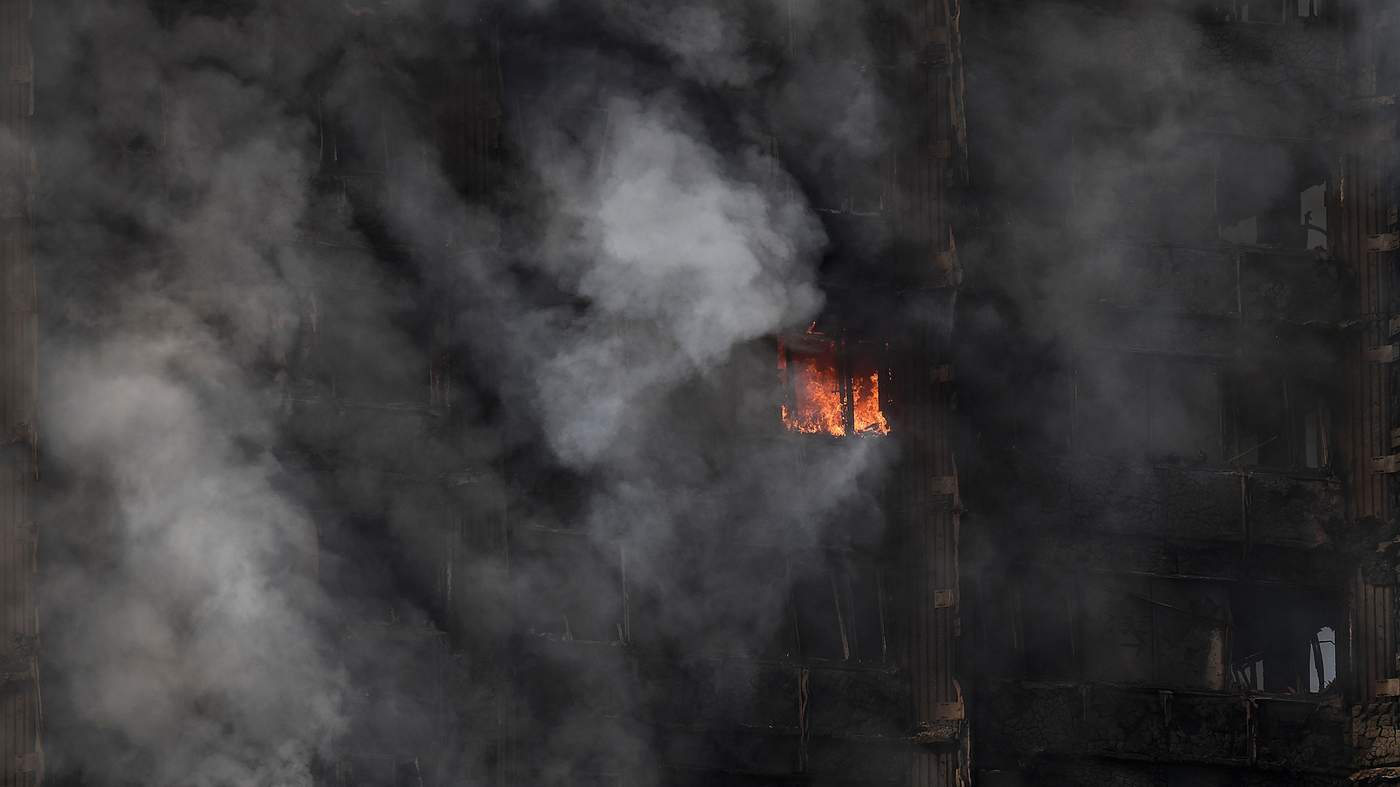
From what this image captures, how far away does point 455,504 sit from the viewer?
858 centimetres

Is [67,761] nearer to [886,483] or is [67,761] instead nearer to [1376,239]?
[886,483]

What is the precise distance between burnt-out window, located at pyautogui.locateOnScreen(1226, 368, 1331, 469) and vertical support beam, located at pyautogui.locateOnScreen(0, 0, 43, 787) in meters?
9.33

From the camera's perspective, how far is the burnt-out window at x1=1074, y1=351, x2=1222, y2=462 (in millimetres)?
9188

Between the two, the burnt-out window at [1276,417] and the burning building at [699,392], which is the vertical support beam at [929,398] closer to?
the burning building at [699,392]

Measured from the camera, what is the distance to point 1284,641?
9359 mm

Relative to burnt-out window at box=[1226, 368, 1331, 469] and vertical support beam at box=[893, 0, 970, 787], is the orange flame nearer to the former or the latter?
vertical support beam at box=[893, 0, 970, 787]

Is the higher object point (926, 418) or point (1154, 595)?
point (926, 418)

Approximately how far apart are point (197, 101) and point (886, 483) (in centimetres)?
590

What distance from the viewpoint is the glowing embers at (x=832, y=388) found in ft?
29.3

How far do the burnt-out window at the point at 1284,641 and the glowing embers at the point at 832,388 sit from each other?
137 inches

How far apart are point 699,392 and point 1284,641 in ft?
17.4

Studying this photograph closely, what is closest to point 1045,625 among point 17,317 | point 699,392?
point 699,392

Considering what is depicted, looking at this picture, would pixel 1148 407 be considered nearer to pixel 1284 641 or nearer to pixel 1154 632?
pixel 1154 632

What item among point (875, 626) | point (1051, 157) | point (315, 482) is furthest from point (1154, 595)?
point (315, 482)
